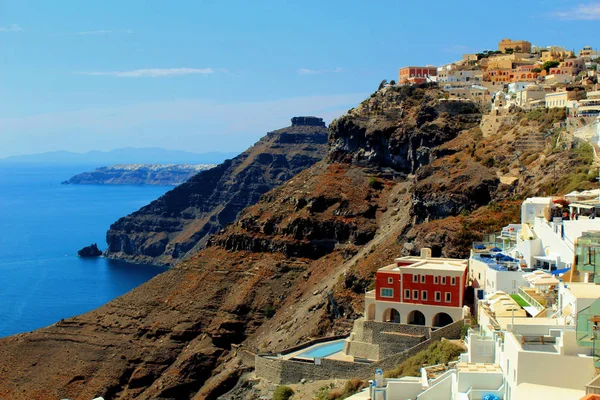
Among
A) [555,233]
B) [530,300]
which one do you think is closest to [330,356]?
[555,233]

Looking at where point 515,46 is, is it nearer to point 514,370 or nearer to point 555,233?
point 555,233

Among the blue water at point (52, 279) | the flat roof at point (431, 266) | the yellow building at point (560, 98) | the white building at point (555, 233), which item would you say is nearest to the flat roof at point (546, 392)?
the white building at point (555, 233)

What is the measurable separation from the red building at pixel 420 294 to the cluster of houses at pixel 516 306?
0.17ft

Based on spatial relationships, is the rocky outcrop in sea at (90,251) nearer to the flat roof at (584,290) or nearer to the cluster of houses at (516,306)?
the cluster of houses at (516,306)

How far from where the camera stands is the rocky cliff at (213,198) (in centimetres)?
17118

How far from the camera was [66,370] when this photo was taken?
70.1 m

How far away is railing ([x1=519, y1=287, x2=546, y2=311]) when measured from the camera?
2992 centimetres

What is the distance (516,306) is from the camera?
30531 mm

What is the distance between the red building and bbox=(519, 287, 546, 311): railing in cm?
778

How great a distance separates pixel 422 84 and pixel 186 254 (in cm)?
8440

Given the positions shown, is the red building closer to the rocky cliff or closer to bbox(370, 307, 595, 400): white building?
bbox(370, 307, 595, 400): white building

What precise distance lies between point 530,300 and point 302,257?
47521 mm

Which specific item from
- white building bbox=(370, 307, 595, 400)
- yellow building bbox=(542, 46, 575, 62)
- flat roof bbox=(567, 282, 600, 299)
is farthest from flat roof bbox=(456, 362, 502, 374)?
yellow building bbox=(542, 46, 575, 62)

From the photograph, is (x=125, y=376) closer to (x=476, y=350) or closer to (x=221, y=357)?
(x=221, y=357)
